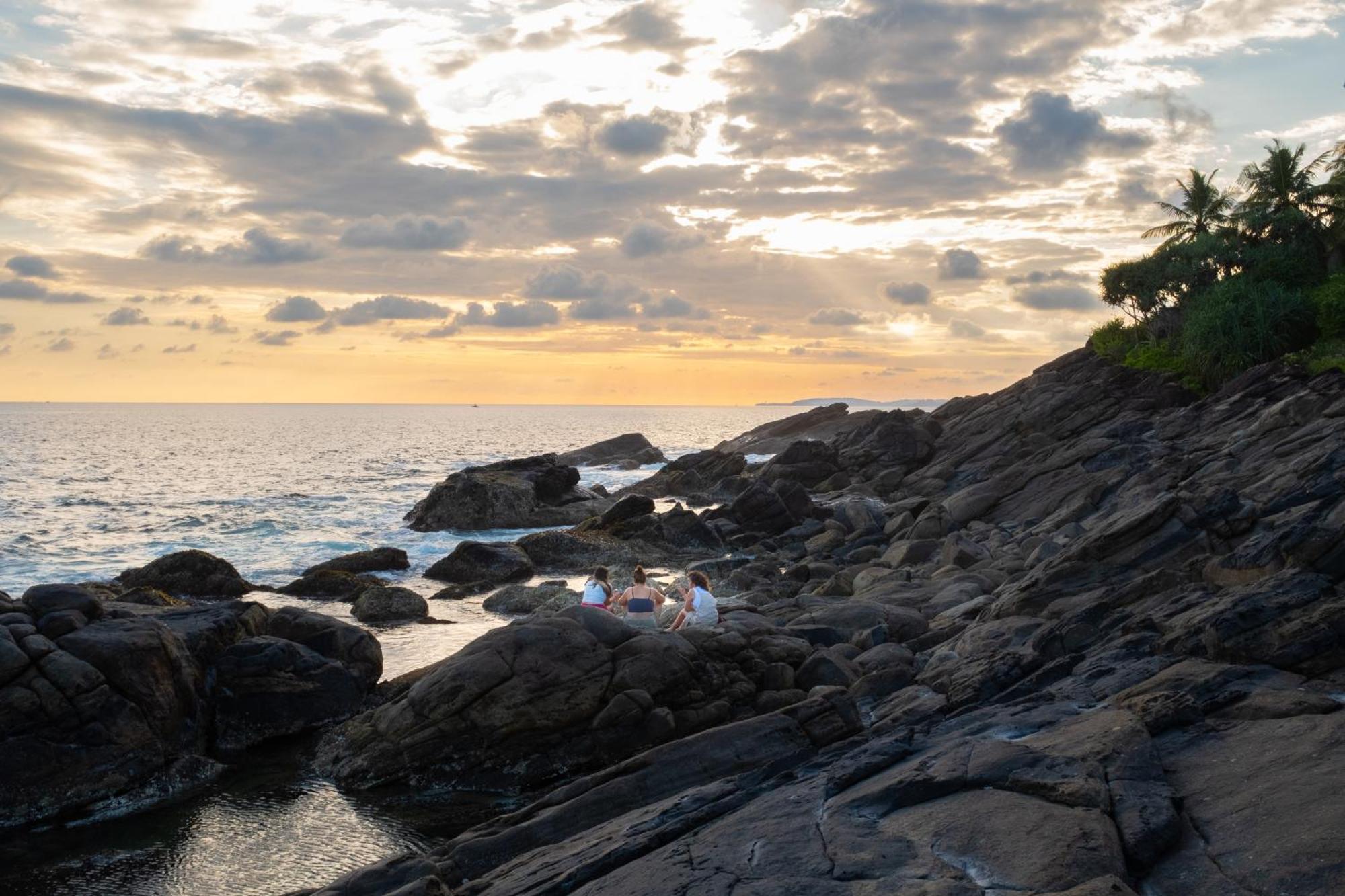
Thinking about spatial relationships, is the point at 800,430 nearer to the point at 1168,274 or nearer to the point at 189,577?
the point at 1168,274

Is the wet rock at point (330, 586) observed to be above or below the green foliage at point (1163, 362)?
below

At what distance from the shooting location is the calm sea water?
589 inches

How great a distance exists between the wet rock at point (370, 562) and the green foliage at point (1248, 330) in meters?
36.1

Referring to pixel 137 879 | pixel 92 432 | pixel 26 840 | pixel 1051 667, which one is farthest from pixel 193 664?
pixel 92 432

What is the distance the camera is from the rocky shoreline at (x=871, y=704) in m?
9.20

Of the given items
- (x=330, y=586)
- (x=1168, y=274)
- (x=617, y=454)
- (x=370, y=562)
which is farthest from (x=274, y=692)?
(x=617, y=454)

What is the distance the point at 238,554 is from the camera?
45.8 meters

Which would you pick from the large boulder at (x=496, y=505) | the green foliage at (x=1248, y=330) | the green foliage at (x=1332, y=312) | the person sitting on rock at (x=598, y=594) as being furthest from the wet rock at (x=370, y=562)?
the green foliage at (x=1332, y=312)

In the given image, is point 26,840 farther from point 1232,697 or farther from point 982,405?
point 982,405

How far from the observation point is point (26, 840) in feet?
51.9

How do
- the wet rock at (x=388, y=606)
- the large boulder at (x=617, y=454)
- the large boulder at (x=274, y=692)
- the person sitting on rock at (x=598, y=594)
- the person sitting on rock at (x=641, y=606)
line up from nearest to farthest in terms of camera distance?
1. the large boulder at (x=274, y=692)
2. the person sitting on rock at (x=641, y=606)
3. the person sitting on rock at (x=598, y=594)
4. the wet rock at (x=388, y=606)
5. the large boulder at (x=617, y=454)

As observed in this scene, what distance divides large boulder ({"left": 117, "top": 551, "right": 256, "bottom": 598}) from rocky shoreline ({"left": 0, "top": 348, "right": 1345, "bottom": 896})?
13cm

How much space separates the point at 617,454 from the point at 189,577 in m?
74.1

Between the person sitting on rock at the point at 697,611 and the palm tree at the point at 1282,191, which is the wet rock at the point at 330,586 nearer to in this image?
the person sitting on rock at the point at 697,611
